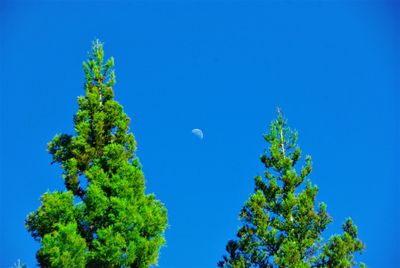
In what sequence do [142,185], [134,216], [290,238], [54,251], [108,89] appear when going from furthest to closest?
[290,238]
[108,89]
[142,185]
[134,216]
[54,251]

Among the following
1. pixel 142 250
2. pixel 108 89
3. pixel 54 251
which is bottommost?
pixel 54 251

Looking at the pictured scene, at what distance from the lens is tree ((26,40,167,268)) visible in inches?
550

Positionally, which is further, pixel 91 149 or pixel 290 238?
pixel 290 238

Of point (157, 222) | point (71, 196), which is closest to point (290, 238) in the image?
point (157, 222)

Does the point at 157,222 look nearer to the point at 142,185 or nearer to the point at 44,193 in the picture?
the point at 142,185

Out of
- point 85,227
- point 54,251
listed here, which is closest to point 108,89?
point 85,227

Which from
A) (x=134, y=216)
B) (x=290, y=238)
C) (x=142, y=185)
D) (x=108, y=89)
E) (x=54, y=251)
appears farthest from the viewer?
(x=290, y=238)

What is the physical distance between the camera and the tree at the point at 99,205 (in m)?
14.0

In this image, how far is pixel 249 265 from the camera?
19.0 m

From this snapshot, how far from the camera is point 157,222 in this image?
1514cm

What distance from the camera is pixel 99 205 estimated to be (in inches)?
574

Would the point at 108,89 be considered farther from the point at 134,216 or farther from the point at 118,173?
the point at 134,216

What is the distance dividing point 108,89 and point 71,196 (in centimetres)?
440

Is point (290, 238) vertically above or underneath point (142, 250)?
above
